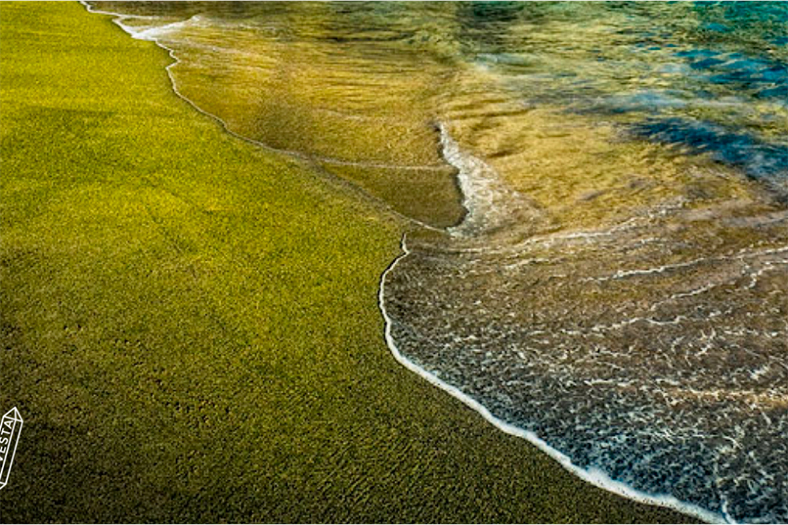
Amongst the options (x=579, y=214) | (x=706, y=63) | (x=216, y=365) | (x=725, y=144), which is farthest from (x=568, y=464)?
(x=706, y=63)

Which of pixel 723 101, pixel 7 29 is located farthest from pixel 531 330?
pixel 7 29

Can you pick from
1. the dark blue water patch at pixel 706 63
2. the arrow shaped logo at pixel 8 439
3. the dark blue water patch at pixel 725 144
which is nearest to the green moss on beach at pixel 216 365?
the arrow shaped logo at pixel 8 439

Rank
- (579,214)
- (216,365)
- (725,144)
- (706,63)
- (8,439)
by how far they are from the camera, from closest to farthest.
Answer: (8,439) < (216,365) < (579,214) < (725,144) < (706,63)

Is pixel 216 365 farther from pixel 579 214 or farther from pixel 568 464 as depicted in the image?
pixel 579 214

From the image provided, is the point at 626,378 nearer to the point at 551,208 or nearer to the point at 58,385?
the point at 551,208

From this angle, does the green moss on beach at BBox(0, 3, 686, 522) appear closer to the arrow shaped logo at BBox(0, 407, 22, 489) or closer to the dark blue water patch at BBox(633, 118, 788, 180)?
the arrow shaped logo at BBox(0, 407, 22, 489)
